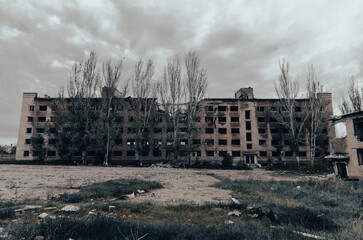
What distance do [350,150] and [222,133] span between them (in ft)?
70.7

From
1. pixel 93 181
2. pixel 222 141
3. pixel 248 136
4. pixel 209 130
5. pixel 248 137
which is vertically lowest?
pixel 93 181

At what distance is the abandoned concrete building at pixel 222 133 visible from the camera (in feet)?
112

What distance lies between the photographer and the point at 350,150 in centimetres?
1555

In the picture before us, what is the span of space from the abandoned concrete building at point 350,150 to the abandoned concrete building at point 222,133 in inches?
708

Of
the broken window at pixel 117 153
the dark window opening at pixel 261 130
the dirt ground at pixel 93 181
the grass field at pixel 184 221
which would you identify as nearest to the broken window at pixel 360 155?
the dirt ground at pixel 93 181

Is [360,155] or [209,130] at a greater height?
[209,130]

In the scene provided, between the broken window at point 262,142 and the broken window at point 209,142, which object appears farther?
the broken window at point 262,142

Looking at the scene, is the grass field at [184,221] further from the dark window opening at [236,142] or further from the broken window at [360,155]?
the dark window opening at [236,142]

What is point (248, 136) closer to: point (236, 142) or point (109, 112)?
point (236, 142)

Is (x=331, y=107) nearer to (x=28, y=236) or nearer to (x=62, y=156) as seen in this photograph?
(x=28, y=236)

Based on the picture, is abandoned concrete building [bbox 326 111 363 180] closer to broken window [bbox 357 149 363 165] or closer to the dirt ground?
broken window [bbox 357 149 363 165]

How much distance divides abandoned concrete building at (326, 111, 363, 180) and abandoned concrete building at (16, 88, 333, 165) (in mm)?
17994

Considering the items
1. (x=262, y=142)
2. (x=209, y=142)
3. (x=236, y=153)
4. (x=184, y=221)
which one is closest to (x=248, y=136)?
(x=262, y=142)

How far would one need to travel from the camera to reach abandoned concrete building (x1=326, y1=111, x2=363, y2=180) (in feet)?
49.6
